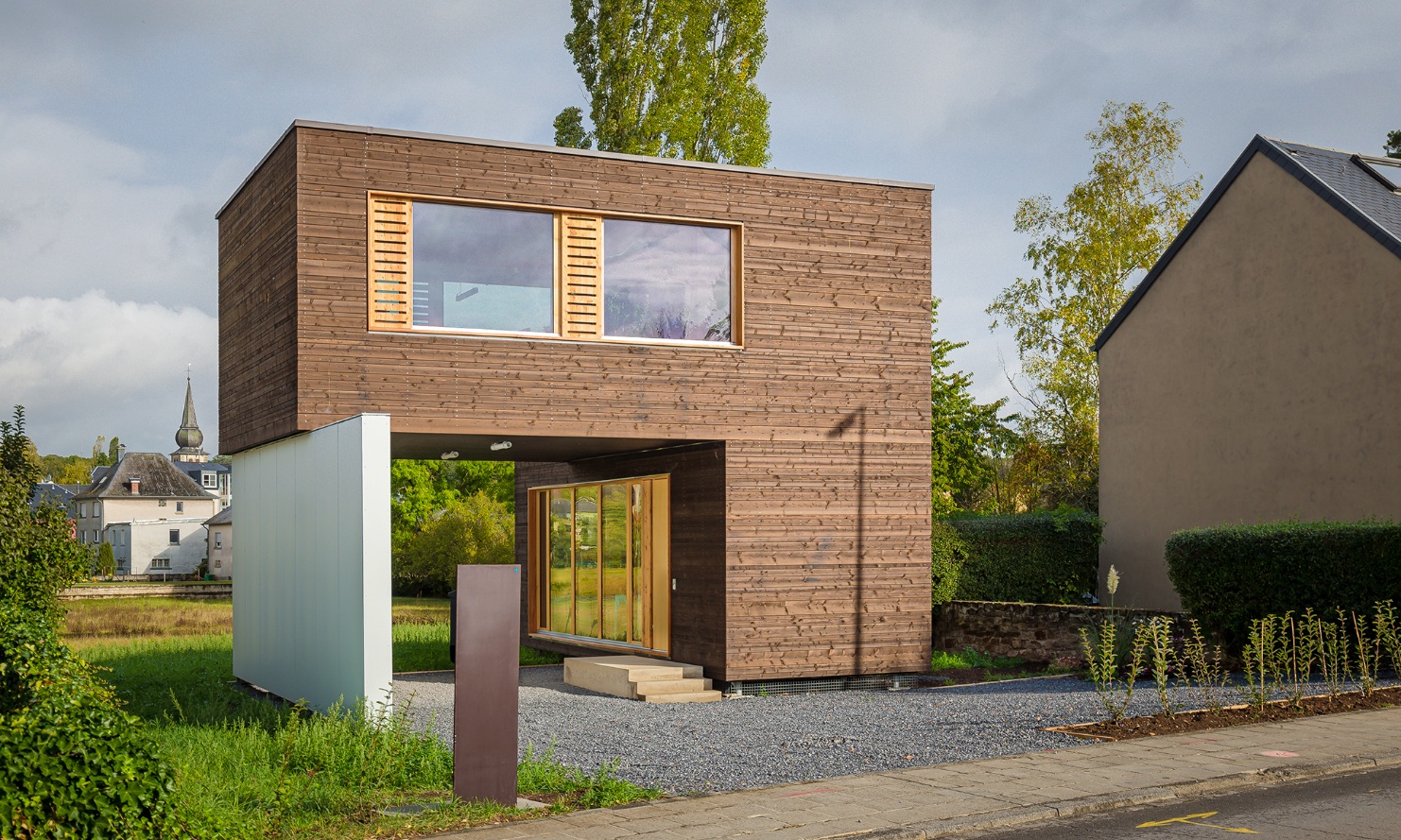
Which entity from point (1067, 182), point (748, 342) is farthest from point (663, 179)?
point (1067, 182)

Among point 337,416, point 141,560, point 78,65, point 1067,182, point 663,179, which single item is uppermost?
point 1067,182

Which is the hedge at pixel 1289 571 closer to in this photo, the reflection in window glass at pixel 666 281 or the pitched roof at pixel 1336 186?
the pitched roof at pixel 1336 186

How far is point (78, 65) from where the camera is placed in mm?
13320

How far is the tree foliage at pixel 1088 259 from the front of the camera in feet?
99.9

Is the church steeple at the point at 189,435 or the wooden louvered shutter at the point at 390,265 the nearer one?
the wooden louvered shutter at the point at 390,265

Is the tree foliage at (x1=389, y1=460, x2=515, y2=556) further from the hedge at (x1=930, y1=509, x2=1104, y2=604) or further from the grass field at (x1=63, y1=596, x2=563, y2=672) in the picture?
the hedge at (x1=930, y1=509, x2=1104, y2=604)

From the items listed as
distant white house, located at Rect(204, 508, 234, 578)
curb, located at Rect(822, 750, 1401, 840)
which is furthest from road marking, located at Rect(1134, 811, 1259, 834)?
distant white house, located at Rect(204, 508, 234, 578)

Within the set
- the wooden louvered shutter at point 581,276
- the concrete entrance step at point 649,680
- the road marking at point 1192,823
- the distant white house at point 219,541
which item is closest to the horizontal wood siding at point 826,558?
the concrete entrance step at point 649,680

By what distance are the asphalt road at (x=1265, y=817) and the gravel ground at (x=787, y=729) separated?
1.88 metres

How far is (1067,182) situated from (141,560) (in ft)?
222

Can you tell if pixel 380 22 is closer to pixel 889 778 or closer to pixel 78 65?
Answer: pixel 78 65

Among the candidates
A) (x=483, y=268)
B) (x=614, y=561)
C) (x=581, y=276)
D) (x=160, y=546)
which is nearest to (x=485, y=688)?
(x=483, y=268)

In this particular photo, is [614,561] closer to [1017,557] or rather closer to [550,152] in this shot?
[550,152]

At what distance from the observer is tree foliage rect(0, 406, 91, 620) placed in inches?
468
